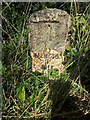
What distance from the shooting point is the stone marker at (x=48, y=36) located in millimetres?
2248

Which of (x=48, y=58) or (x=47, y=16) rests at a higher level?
(x=47, y=16)

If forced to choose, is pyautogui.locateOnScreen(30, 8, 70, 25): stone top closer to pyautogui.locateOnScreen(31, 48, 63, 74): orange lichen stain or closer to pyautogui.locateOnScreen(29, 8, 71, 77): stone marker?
pyautogui.locateOnScreen(29, 8, 71, 77): stone marker

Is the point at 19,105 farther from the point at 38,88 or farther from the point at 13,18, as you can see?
the point at 13,18

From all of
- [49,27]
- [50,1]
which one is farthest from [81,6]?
[49,27]

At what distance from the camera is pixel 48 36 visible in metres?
2.28

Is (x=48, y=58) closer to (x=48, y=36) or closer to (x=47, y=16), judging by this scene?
(x=48, y=36)

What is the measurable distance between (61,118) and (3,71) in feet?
2.95

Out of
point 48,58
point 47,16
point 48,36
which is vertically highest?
point 47,16

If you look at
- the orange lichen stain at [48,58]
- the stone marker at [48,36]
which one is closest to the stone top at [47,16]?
the stone marker at [48,36]

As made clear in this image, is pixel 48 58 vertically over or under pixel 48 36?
under

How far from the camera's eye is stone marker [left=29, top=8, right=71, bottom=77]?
88.5 inches

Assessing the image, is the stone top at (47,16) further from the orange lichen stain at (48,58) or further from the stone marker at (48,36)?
the orange lichen stain at (48,58)

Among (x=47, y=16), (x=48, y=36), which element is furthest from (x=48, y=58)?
(x=47, y=16)

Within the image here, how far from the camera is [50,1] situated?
2.81m
